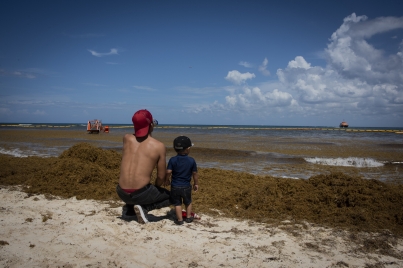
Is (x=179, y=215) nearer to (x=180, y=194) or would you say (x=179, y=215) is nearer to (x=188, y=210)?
(x=188, y=210)

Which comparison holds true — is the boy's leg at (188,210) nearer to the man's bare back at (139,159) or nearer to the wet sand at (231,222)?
the wet sand at (231,222)

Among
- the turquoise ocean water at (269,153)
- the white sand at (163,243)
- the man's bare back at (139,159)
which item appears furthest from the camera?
the turquoise ocean water at (269,153)

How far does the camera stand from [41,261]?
325cm

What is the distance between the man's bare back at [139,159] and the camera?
435cm

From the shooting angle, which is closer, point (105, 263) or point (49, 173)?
point (105, 263)

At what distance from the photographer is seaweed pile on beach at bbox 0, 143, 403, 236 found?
487 centimetres

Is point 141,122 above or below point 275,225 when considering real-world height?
above

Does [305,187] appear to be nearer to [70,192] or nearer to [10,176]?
[70,192]

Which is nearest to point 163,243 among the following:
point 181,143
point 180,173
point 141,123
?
point 180,173

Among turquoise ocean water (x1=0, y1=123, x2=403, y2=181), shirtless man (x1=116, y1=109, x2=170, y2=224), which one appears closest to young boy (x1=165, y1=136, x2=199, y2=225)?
shirtless man (x1=116, y1=109, x2=170, y2=224)

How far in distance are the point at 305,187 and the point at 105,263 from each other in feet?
14.6

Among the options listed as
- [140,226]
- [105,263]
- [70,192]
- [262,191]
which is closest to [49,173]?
[70,192]

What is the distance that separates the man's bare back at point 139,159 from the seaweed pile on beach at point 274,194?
1.49 meters

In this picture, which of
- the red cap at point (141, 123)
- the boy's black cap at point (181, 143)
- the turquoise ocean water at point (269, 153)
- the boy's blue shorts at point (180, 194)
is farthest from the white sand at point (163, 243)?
the turquoise ocean water at point (269, 153)
